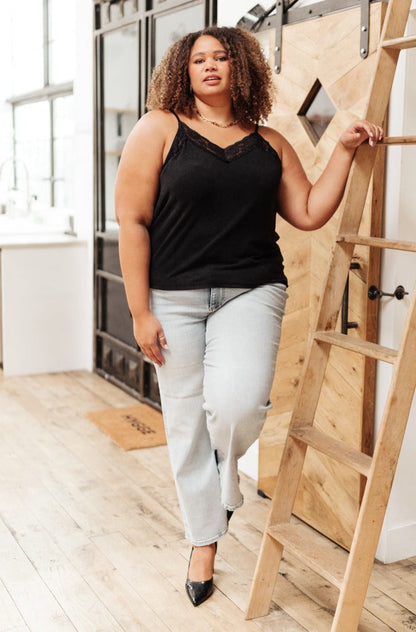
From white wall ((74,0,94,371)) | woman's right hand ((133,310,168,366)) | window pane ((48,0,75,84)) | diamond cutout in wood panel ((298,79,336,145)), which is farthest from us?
window pane ((48,0,75,84))

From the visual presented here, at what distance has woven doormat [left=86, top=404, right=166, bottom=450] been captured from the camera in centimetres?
407

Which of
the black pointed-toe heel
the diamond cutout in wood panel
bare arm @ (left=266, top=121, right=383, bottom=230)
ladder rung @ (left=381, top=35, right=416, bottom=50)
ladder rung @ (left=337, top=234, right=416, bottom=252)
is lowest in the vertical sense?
the black pointed-toe heel

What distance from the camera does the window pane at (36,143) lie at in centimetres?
692

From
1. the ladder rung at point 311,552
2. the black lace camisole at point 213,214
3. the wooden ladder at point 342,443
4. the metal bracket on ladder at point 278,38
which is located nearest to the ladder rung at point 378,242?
the wooden ladder at point 342,443

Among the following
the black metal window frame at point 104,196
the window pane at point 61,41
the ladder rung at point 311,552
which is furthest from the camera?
the window pane at point 61,41

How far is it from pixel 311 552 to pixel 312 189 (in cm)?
106

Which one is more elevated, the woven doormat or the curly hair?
the curly hair

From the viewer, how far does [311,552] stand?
2.28 metres

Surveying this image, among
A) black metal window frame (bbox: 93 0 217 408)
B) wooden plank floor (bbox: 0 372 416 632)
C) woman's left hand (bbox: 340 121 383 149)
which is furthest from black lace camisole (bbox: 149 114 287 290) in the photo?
black metal window frame (bbox: 93 0 217 408)

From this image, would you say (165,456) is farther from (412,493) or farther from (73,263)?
(73,263)

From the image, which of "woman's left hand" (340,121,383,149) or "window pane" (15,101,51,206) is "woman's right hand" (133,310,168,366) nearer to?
"woman's left hand" (340,121,383,149)

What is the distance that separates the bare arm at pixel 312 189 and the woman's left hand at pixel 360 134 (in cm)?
1

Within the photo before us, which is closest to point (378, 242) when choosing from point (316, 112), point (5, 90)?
point (316, 112)

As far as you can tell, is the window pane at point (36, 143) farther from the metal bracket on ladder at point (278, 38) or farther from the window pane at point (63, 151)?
the metal bracket on ladder at point (278, 38)
